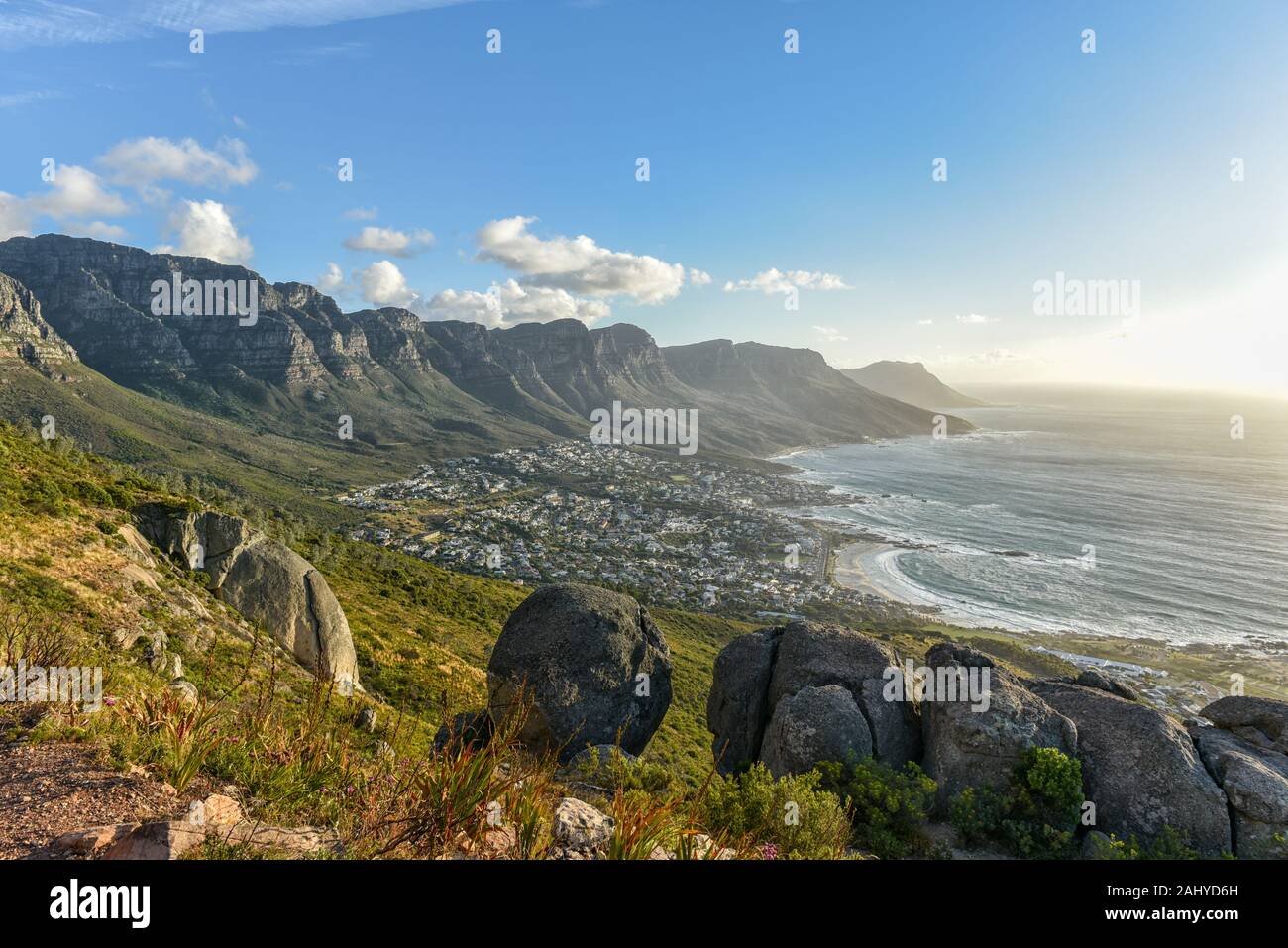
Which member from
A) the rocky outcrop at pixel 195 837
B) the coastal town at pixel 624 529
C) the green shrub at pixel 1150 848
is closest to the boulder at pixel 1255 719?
the green shrub at pixel 1150 848

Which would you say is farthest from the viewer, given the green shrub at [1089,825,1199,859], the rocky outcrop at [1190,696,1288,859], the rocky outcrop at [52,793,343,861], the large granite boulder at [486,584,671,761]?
the large granite boulder at [486,584,671,761]

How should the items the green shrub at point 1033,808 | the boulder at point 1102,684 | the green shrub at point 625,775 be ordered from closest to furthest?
the green shrub at point 625,775 < the green shrub at point 1033,808 < the boulder at point 1102,684

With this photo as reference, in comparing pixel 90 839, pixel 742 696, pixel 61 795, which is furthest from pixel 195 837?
pixel 742 696

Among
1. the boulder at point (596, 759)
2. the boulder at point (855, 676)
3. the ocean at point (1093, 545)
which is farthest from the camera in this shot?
Answer: the ocean at point (1093, 545)

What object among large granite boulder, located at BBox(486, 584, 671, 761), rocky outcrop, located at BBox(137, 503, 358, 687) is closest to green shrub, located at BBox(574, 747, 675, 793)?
large granite boulder, located at BBox(486, 584, 671, 761)

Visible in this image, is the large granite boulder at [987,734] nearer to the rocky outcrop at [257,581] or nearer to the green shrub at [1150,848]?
the green shrub at [1150,848]

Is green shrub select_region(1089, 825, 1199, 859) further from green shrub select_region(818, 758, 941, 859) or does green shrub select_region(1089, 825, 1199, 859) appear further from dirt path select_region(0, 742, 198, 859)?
dirt path select_region(0, 742, 198, 859)
